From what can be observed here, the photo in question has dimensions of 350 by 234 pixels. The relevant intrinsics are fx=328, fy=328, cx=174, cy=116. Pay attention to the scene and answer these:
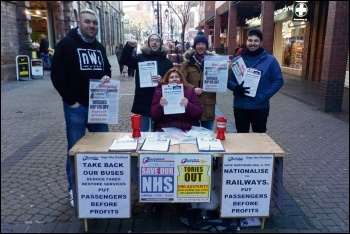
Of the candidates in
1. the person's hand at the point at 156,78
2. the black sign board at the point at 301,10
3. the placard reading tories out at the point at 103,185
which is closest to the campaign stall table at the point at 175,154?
the placard reading tories out at the point at 103,185

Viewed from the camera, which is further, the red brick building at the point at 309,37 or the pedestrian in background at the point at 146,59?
the red brick building at the point at 309,37

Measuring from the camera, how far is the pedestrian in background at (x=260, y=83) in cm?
394

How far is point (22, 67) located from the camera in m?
14.7

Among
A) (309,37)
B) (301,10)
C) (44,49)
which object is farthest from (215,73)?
(44,49)

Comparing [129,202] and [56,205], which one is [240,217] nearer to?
[129,202]

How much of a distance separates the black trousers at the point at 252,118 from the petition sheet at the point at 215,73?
39cm

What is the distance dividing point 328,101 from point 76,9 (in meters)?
19.4

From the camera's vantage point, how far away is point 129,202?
10.2ft

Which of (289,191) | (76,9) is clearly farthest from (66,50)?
(76,9)

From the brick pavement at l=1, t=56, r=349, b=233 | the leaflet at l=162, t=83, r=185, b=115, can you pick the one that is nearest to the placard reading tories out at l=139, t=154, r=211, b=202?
the brick pavement at l=1, t=56, r=349, b=233

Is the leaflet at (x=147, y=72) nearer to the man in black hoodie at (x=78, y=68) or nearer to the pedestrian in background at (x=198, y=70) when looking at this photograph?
the pedestrian in background at (x=198, y=70)

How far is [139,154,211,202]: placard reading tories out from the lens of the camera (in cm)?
297

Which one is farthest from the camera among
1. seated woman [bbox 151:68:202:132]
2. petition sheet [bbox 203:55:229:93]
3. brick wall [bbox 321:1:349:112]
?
brick wall [bbox 321:1:349:112]

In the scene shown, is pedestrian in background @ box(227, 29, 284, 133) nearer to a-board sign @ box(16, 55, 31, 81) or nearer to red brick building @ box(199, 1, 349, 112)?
red brick building @ box(199, 1, 349, 112)
